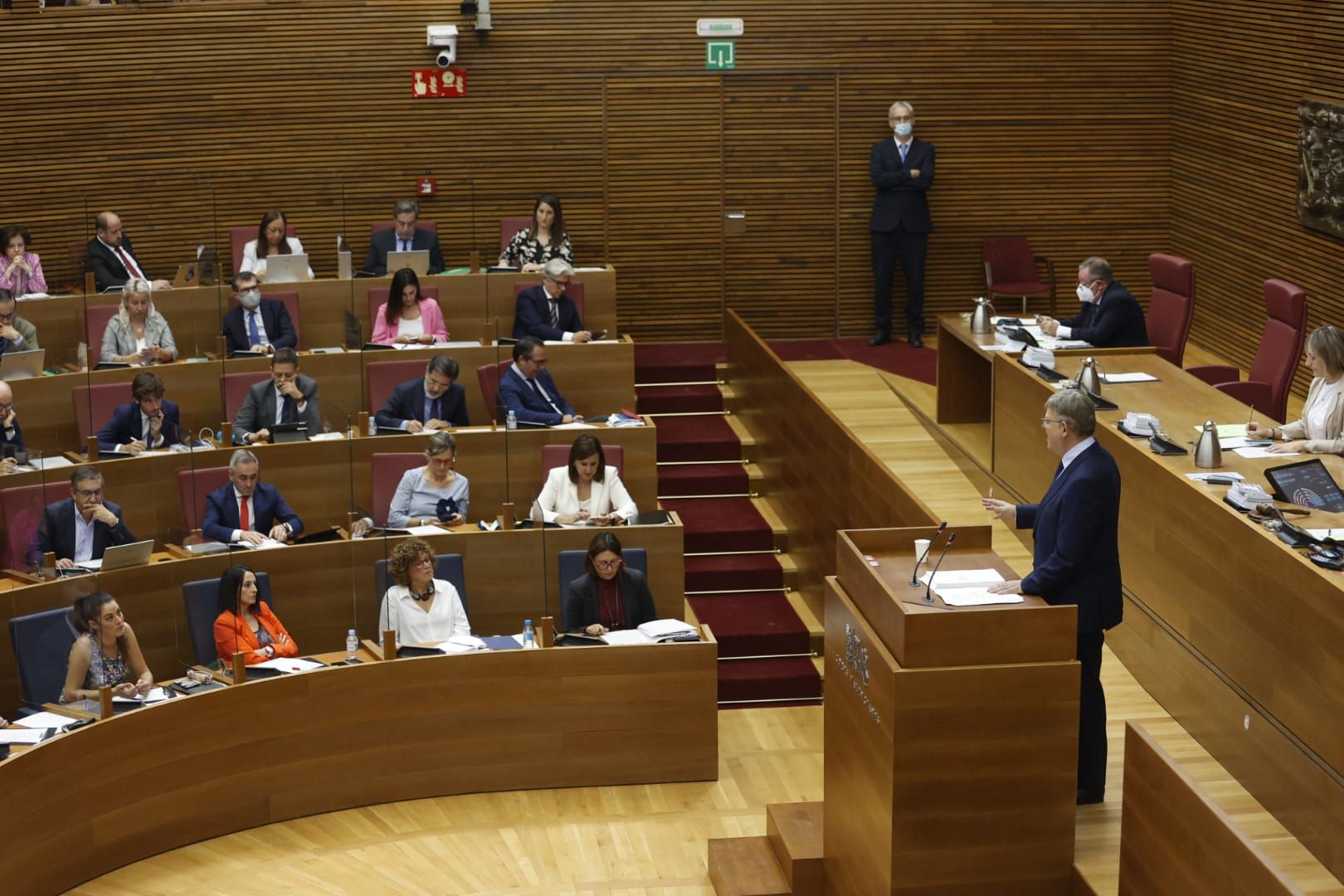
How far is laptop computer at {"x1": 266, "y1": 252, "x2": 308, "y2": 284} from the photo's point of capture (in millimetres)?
8570

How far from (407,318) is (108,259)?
1.72 m

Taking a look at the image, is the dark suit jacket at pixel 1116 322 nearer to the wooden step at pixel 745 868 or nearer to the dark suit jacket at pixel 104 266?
the wooden step at pixel 745 868

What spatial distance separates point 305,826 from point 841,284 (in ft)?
17.4

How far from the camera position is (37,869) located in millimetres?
5254

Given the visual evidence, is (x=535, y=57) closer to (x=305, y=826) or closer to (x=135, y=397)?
(x=135, y=397)

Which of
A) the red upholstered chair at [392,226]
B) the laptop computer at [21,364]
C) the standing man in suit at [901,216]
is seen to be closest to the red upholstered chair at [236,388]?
the laptop computer at [21,364]

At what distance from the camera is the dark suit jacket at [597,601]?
6.19m

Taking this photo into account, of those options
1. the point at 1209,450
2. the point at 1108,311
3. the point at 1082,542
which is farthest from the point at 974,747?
the point at 1108,311

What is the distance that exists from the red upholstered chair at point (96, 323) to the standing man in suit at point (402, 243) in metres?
1.40

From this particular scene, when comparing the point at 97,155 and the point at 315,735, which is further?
the point at 97,155

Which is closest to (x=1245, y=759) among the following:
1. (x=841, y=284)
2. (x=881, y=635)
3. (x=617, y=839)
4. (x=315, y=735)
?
(x=881, y=635)

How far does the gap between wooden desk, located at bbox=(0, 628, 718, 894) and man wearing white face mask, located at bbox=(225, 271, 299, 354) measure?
2.74 meters

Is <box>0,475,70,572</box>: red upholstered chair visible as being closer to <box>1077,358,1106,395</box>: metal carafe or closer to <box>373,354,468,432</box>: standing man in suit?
<box>373,354,468,432</box>: standing man in suit

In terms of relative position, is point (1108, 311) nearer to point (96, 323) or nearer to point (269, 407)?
point (269, 407)
